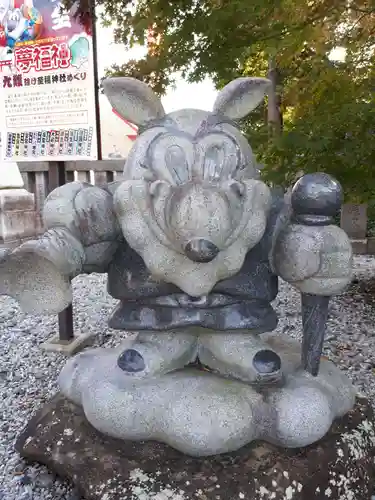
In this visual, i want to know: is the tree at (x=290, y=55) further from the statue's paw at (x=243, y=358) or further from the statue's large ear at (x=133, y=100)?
the statue's paw at (x=243, y=358)

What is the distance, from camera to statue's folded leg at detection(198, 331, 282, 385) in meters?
1.51

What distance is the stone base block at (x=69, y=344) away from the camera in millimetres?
2762

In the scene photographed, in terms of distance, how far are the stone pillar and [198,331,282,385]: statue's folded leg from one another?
366 cm

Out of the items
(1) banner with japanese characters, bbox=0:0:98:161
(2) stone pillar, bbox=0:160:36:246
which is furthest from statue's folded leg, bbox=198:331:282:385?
(2) stone pillar, bbox=0:160:36:246

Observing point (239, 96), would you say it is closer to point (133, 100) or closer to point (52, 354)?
point (133, 100)

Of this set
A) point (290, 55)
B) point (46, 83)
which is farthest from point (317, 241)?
point (46, 83)

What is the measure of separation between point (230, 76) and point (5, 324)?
6.55 feet

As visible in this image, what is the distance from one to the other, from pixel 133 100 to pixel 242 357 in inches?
31.6

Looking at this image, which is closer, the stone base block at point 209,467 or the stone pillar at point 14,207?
the stone base block at point 209,467

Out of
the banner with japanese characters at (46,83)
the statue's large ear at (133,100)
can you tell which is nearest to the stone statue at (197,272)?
the statue's large ear at (133,100)

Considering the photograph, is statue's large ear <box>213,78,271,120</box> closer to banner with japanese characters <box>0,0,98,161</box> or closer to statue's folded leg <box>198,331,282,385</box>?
statue's folded leg <box>198,331,282,385</box>

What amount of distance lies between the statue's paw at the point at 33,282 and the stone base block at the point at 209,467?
1.47 ft

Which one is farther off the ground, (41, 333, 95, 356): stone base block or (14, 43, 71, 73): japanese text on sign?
(14, 43, 71, 73): japanese text on sign

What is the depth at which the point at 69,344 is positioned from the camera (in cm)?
281
